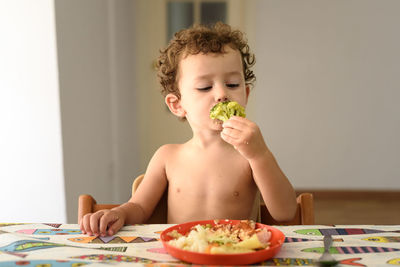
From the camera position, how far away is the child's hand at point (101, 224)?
2.95 ft

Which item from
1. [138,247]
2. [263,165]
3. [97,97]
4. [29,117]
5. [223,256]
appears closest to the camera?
[223,256]

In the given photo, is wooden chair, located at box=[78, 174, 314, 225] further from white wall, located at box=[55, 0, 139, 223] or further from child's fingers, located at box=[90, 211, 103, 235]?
white wall, located at box=[55, 0, 139, 223]

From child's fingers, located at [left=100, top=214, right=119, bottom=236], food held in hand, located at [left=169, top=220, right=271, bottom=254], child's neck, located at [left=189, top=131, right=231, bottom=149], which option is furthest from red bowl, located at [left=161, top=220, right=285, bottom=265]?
child's neck, located at [left=189, top=131, right=231, bottom=149]

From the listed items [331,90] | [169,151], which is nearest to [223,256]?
[169,151]

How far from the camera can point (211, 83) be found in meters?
1.17

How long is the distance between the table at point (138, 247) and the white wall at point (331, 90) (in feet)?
11.1

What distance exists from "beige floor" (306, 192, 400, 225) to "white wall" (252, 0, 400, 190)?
0.37ft

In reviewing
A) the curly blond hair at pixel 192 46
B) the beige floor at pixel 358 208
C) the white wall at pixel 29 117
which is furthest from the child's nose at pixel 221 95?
the beige floor at pixel 358 208

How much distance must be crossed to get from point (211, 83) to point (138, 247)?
541 millimetres

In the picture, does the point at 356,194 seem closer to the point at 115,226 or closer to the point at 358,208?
the point at 358,208

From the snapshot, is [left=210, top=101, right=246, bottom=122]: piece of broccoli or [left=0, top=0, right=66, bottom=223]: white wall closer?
[left=210, top=101, right=246, bottom=122]: piece of broccoli

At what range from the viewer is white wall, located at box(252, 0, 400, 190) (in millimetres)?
4070

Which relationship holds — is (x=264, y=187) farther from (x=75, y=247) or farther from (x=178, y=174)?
(x=75, y=247)

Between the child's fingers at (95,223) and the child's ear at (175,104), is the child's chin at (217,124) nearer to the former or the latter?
the child's ear at (175,104)
